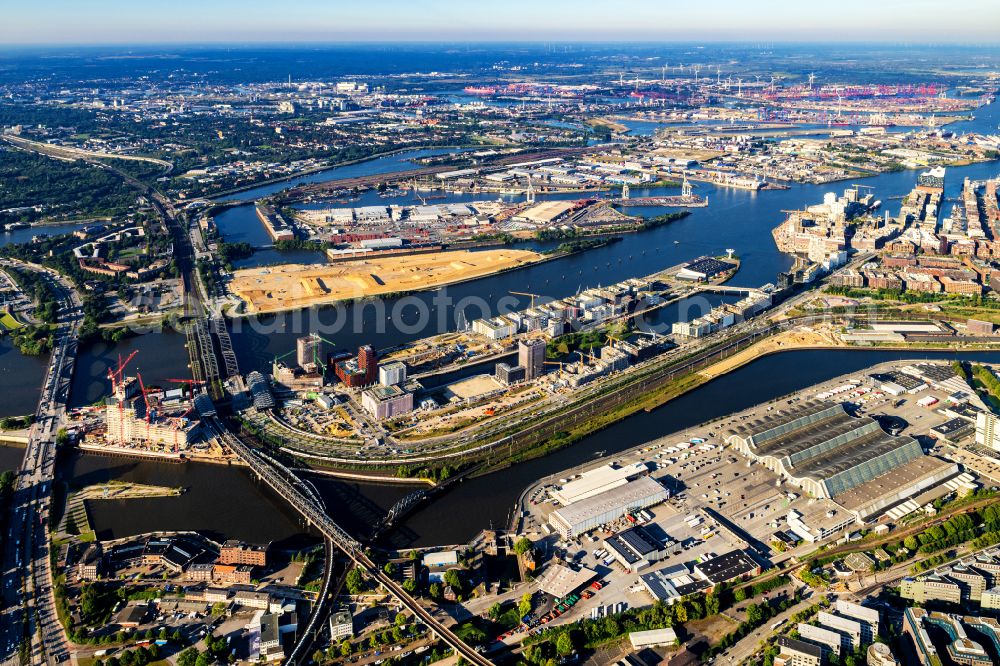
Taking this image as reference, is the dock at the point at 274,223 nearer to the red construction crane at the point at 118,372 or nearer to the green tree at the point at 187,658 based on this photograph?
the red construction crane at the point at 118,372

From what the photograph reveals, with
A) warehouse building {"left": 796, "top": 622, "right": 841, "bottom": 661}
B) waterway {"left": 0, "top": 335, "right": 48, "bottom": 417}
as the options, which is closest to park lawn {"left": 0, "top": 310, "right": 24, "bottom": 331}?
waterway {"left": 0, "top": 335, "right": 48, "bottom": 417}

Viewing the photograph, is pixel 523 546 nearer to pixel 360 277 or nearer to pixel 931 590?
pixel 931 590

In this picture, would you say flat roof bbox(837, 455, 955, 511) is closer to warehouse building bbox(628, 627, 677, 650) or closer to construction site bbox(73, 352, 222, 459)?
warehouse building bbox(628, 627, 677, 650)

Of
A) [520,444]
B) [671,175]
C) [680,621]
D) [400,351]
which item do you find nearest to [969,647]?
[680,621]

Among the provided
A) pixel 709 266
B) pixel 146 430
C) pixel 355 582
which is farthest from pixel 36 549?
pixel 709 266

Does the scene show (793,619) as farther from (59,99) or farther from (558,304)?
(59,99)

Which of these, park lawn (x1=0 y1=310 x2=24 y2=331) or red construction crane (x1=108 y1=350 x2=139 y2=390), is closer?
red construction crane (x1=108 y1=350 x2=139 y2=390)
